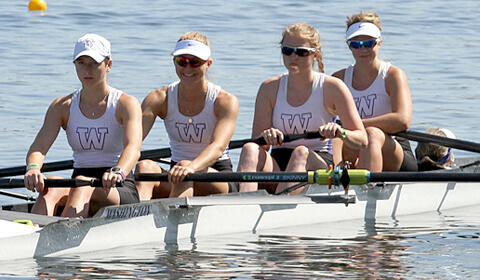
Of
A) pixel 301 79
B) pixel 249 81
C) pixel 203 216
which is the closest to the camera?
pixel 203 216

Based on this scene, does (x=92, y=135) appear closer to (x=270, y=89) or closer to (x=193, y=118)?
(x=193, y=118)

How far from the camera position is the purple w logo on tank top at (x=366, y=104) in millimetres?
9359

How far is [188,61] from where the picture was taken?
8141 millimetres

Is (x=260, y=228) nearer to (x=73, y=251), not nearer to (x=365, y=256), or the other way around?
(x=365, y=256)

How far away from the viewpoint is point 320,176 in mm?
7844

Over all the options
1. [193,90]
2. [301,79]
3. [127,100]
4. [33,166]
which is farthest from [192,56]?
[33,166]

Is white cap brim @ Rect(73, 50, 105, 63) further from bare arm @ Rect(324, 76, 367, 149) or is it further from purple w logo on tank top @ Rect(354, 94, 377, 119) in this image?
purple w logo on tank top @ Rect(354, 94, 377, 119)

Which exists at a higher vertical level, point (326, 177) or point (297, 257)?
point (326, 177)

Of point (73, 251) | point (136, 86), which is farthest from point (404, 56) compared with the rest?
point (73, 251)

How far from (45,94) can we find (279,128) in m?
6.56

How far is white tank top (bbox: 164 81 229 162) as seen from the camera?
27.3ft

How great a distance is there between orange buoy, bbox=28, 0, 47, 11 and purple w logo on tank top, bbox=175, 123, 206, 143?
14.9 m

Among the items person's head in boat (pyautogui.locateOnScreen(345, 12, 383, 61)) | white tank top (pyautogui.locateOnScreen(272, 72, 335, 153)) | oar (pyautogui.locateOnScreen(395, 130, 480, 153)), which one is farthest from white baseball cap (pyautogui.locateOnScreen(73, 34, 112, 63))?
oar (pyautogui.locateOnScreen(395, 130, 480, 153))

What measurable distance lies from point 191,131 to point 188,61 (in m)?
Result: 0.53
